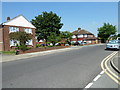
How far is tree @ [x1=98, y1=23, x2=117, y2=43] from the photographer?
205ft

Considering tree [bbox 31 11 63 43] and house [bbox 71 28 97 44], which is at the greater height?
tree [bbox 31 11 63 43]

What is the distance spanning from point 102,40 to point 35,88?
2649 inches

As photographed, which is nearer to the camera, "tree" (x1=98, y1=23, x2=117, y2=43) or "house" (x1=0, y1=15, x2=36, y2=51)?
"house" (x1=0, y1=15, x2=36, y2=51)

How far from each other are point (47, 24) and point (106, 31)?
1547 inches

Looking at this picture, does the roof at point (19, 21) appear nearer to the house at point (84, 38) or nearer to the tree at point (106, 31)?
the house at point (84, 38)

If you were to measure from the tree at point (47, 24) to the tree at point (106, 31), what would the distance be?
33.9m

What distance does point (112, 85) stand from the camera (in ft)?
14.9

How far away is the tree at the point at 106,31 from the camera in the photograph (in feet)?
205

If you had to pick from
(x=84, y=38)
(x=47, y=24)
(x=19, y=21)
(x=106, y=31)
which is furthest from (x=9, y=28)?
(x=106, y=31)

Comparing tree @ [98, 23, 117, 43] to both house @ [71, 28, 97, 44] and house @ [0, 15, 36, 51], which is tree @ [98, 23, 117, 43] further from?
house @ [0, 15, 36, 51]

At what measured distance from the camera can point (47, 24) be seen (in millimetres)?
38219

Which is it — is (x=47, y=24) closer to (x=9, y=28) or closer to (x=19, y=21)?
(x=19, y=21)

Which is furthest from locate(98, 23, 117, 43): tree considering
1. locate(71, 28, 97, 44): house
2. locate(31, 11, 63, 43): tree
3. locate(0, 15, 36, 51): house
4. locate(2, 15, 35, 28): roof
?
locate(0, 15, 36, 51): house

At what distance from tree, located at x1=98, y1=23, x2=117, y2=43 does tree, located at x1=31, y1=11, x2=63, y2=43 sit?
33.9 meters
